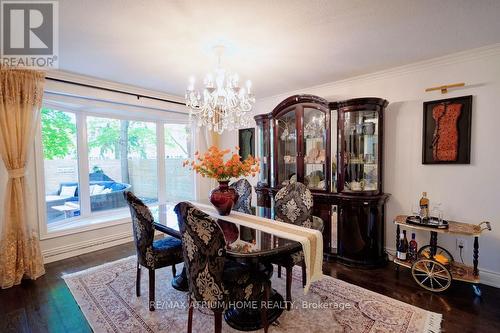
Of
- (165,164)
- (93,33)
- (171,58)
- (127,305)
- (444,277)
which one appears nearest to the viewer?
(93,33)

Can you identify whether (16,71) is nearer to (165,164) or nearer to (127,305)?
(165,164)

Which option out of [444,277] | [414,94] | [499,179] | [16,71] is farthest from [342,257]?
[16,71]

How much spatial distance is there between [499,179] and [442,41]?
58.6 inches

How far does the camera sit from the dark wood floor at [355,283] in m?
1.93

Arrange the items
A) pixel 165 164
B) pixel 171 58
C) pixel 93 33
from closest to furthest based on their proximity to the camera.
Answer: pixel 93 33 → pixel 171 58 → pixel 165 164

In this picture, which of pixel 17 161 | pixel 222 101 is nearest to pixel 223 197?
pixel 222 101

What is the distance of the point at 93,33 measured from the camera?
2.02m

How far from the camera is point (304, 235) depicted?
6.01 ft

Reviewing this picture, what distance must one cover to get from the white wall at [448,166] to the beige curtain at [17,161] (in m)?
3.87

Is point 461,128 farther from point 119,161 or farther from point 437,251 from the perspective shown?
point 119,161

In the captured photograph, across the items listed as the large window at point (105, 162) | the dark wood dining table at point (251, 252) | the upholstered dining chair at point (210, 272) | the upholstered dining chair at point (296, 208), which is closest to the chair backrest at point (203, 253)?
the upholstered dining chair at point (210, 272)

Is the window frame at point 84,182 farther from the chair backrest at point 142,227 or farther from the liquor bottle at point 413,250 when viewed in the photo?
the liquor bottle at point 413,250

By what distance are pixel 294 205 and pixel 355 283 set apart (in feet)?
3.43

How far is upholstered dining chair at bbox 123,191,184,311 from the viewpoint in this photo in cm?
203
